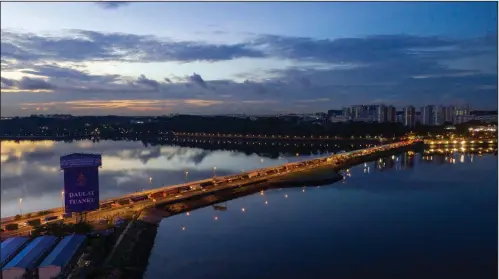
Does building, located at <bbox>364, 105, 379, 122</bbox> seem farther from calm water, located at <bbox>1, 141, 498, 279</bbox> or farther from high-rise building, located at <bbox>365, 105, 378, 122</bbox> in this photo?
calm water, located at <bbox>1, 141, 498, 279</bbox>

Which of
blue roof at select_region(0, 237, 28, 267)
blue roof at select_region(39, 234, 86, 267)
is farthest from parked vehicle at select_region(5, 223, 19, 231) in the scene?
blue roof at select_region(39, 234, 86, 267)

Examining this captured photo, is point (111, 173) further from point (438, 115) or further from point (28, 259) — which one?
point (438, 115)

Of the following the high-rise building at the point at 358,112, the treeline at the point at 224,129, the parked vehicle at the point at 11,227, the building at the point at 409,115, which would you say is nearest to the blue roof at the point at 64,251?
the parked vehicle at the point at 11,227

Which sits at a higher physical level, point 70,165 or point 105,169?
point 70,165

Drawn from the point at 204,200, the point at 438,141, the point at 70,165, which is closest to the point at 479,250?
the point at 204,200

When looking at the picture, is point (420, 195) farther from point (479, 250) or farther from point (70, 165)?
point (70, 165)
